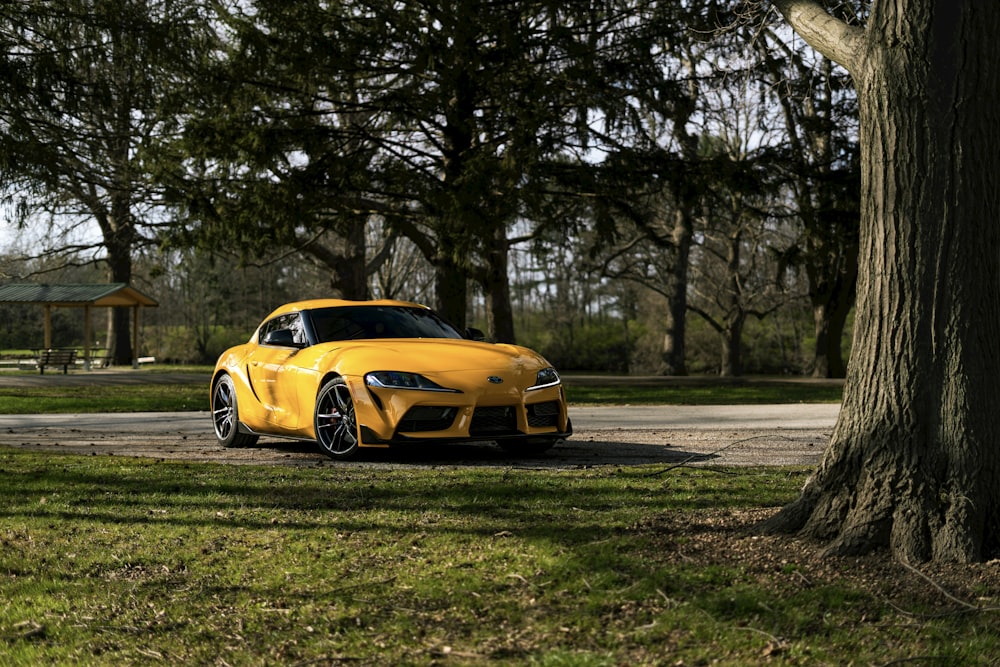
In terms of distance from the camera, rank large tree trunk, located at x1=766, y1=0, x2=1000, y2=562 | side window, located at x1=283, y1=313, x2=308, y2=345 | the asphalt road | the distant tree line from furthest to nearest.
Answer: the distant tree line < side window, located at x1=283, y1=313, x2=308, y2=345 < the asphalt road < large tree trunk, located at x1=766, y1=0, x2=1000, y2=562

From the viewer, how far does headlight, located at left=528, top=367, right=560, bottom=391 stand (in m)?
9.93

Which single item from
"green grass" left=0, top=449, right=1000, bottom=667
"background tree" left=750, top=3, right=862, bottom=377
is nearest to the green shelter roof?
"background tree" left=750, top=3, right=862, bottom=377

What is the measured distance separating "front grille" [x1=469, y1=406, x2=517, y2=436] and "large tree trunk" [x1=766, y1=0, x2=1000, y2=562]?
3.92 metres

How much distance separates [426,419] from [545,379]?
127 cm

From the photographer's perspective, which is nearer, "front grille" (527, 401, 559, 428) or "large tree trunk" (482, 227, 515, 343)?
"front grille" (527, 401, 559, 428)

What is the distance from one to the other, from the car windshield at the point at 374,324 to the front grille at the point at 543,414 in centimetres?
165

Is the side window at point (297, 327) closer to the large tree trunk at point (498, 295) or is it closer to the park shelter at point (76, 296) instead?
the large tree trunk at point (498, 295)

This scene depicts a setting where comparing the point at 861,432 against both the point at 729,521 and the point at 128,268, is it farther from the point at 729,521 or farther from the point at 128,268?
the point at 128,268

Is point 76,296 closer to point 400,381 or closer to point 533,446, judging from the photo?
point 533,446

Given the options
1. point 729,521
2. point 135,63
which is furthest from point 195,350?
point 729,521

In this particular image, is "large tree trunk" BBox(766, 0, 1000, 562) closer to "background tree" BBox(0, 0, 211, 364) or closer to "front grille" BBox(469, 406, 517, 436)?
"front grille" BBox(469, 406, 517, 436)

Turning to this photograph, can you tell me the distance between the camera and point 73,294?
3775 centimetres

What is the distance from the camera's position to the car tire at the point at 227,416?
11250 millimetres

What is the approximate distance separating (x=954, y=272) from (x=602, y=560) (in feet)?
7.77
